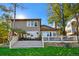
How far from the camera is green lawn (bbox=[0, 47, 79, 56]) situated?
720 cm

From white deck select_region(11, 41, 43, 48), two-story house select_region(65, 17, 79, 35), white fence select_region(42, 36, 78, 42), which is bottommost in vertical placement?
white deck select_region(11, 41, 43, 48)

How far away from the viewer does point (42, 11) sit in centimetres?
729

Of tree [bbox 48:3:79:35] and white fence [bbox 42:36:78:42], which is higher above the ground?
tree [bbox 48:3:79:35]

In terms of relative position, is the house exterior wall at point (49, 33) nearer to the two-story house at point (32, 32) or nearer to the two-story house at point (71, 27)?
the two-story house at point (32, 32)

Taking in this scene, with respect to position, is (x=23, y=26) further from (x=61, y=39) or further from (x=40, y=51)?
(x=61, y=39)

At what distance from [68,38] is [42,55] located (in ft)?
1.36

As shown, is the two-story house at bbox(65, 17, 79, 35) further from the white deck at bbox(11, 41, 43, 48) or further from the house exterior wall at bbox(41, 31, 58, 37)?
the white deck at bbox(11, 41, 43, 48)

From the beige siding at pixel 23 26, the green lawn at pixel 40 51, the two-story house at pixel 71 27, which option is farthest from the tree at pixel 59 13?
the green lawn at pixel 40 51

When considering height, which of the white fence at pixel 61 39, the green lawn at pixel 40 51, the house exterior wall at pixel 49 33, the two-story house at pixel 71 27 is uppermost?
the two-story house at pixel 71 27

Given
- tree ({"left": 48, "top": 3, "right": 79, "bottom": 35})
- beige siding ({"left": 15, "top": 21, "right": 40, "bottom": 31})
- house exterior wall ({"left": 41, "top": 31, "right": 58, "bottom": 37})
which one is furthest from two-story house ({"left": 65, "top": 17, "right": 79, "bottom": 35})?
beige siding ({"left": 15, "top": 21, "right": 40, "bottom": 31})

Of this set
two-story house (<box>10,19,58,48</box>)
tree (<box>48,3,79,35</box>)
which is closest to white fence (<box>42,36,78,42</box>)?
two-story house (<box>10,19,58,48</box>)

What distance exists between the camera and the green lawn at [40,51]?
720cm

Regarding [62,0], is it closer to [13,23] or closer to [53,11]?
[53,11]

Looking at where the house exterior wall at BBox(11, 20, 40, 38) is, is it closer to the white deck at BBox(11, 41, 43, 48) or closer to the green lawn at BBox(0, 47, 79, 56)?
the white deck at BBox(11, 41, 43, 48)
